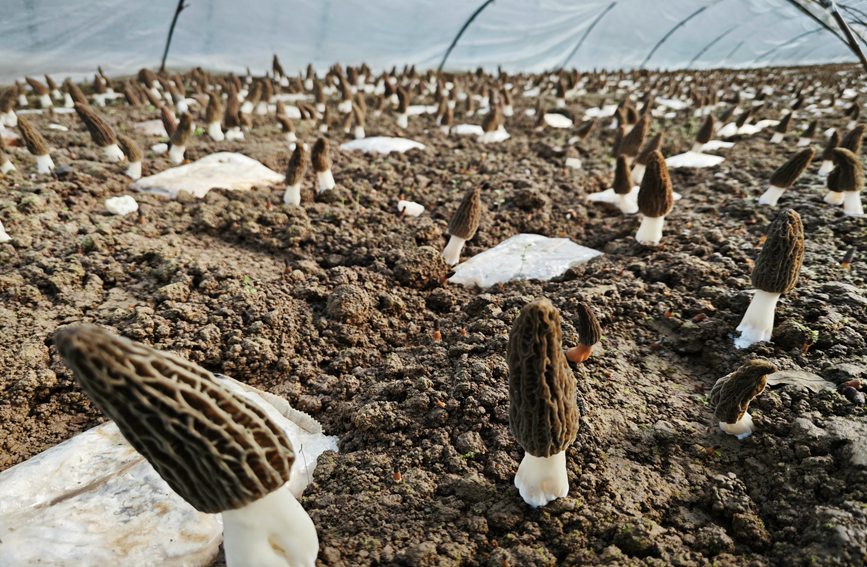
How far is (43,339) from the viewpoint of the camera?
9.24 ft

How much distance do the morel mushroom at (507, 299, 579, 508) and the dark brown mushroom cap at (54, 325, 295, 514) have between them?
0.83 metres

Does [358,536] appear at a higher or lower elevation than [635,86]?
lower

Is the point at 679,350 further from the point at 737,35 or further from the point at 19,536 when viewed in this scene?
the point at 737,35

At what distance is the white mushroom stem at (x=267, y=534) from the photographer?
1648 mm

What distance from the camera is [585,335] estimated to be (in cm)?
258

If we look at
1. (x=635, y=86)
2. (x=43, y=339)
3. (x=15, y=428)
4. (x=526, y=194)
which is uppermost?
(x=635, y=86)

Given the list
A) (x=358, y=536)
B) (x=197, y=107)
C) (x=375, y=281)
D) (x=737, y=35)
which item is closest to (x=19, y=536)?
(x=358, y=536)

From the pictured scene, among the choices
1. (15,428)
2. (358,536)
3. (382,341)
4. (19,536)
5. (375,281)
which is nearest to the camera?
(19,536)

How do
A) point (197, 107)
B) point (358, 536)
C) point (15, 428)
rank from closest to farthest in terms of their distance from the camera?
1. point (358, 536)
2. point (15, 428)
3. point (197, 107)

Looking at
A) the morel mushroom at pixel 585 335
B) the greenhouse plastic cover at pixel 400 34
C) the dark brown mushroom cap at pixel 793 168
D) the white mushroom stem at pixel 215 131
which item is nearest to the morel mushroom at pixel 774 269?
the morel mushroom at pixel 585 335

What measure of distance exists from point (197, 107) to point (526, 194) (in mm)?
6330

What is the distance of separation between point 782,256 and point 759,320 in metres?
0.37

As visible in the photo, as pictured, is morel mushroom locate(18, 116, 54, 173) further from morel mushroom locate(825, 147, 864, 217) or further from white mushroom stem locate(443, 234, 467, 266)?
morel mushroom locate(825, 147, 864, 217)

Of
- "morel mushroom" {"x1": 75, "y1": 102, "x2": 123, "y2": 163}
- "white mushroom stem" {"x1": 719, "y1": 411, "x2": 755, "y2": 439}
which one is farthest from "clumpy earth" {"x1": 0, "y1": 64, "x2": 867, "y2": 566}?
"morel mushroom" {"x1": 75, "y1": 102, "x2": 123, "y2": 163}
